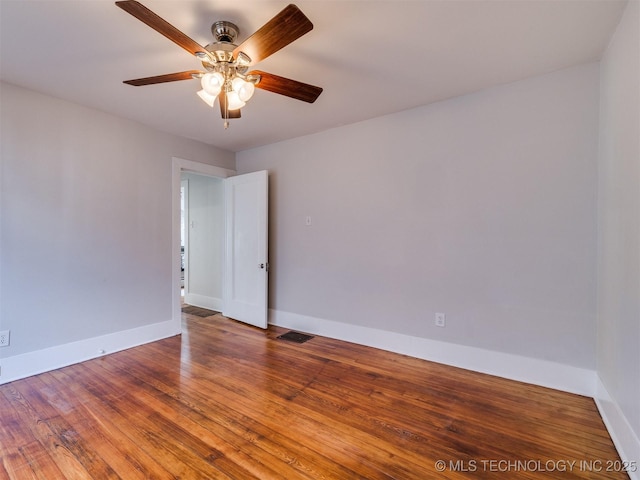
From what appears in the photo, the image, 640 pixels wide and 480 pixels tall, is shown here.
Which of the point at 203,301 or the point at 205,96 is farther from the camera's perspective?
the point at 203,301

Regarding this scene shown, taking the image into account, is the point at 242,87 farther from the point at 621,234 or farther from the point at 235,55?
the point at 621,234

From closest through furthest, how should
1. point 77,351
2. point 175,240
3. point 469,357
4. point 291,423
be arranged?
point 291,423 < point 469,357 < point 77,351 < point 175,240

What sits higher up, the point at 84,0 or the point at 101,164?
the point at 84,0

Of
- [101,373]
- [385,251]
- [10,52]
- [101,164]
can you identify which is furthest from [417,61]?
[101,373]

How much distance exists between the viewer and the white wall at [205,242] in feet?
15.6

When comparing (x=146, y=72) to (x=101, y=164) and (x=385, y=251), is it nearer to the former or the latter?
(x=101, y=164)

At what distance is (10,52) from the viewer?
2029mm

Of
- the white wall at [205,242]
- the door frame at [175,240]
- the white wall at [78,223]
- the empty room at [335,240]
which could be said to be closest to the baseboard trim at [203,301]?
the white wall at [205,242]

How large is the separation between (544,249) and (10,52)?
4177 millimetres

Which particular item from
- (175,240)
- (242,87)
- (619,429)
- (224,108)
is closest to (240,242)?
(175,240)

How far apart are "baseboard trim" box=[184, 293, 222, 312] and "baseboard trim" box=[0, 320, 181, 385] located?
1142 millimetres

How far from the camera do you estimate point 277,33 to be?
1.43m

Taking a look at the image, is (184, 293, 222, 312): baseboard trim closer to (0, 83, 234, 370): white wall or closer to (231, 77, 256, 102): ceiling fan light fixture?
(0, 83, 234, 370): white wall

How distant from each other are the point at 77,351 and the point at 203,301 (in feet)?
7.13
